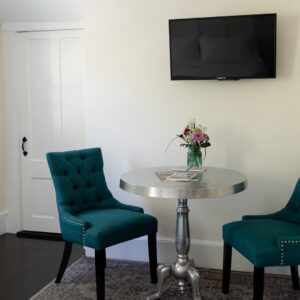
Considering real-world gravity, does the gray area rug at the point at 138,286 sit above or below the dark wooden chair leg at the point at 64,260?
below

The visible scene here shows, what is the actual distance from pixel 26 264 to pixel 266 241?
2116 mm

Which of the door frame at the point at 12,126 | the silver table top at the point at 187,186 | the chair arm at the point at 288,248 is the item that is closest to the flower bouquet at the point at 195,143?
the silver table top at the point at 187,186

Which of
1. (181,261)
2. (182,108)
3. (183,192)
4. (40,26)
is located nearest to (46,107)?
(40,26)

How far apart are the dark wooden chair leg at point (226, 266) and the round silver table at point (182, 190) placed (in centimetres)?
24

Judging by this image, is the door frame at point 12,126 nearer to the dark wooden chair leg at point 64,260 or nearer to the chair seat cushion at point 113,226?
the dark wooden chair leg at point 64,260

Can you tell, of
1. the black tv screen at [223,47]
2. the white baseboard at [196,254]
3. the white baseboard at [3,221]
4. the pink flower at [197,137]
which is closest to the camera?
the pink flower at [197,137]

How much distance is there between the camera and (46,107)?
424cm

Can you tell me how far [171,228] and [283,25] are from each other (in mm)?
1865

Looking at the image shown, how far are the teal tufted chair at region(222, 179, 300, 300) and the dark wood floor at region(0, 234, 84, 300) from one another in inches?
56.5

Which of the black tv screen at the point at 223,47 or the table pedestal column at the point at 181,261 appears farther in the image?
the black tv screen at the point at 223,47

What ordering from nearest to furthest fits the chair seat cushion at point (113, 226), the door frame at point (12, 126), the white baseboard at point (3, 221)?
the chair seat cushion at point (113, 226)
the door frame at point (12, 126)
the white baseboard at point (3, 221)

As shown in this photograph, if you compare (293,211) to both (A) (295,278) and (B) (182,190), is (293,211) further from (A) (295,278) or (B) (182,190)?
(B) (182,190)

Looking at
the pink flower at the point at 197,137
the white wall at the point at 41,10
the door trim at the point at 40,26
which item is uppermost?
the white wall at the point at 41,10

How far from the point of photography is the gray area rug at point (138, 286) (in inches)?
116
